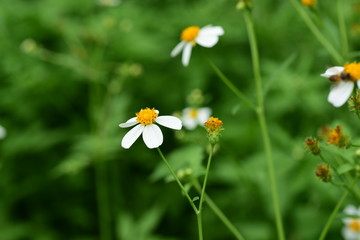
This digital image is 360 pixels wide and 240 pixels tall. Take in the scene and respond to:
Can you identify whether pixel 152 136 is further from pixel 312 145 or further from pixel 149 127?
pixel 312 145

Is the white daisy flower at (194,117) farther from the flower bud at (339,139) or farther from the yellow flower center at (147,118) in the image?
the flower bud at (339,139)

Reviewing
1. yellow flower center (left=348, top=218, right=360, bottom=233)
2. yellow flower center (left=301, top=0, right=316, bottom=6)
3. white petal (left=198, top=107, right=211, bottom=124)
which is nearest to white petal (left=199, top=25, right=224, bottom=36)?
yellow flower center (left=301, top=0, right=316, bottom=6)

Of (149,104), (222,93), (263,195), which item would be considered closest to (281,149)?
(263,195)

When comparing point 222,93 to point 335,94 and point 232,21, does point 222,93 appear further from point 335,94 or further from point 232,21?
point 335,94

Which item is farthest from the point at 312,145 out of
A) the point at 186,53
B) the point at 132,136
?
the point at 186,53

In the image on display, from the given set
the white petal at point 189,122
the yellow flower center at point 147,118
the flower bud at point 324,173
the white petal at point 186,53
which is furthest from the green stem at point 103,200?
the flower bud at point 324,173

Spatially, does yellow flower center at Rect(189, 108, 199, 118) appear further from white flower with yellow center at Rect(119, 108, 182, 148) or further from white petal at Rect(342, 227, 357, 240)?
white flower with yellow center at Rect(119, 108, 182, 148)
